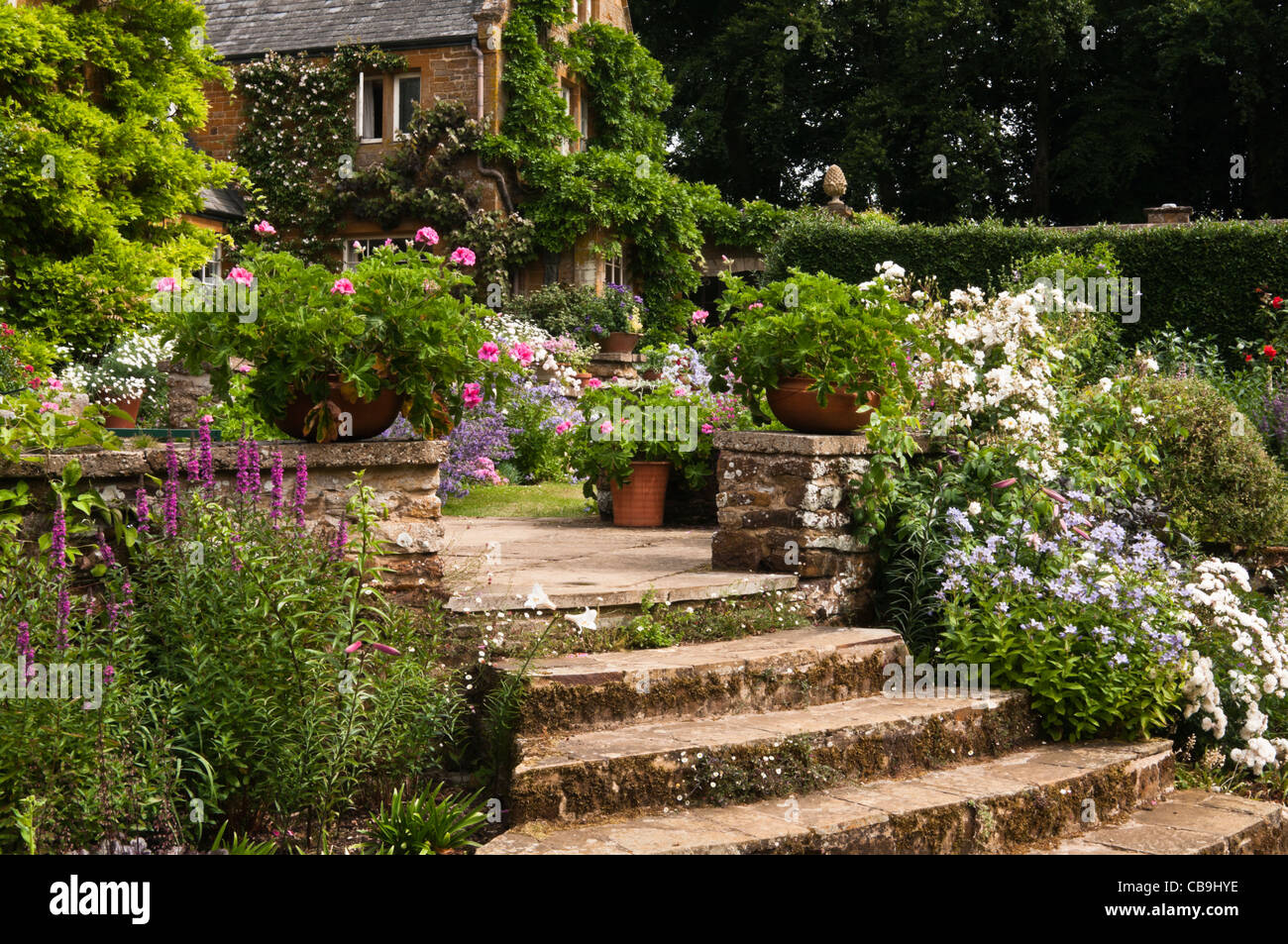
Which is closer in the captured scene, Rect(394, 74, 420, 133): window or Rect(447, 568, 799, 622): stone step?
Rect(447, 568, 799, 622): stone step

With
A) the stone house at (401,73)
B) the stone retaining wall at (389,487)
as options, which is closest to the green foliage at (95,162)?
the stone house at (401,73)

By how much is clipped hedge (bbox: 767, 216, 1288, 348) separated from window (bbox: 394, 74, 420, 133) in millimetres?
7869

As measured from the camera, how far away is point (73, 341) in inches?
480

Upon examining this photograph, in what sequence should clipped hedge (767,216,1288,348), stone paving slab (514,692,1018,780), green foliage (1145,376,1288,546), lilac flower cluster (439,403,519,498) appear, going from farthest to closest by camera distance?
1. clipped hedge (767,216,1288,348)
2. lilac flower cluster (439,403,519,498)
3. green foliage (1145,376,1288,546)
4. stone paving slab (514,692,1018,780)

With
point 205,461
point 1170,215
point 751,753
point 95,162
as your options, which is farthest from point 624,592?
point 1170,215

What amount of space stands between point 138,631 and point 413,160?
1603 cm

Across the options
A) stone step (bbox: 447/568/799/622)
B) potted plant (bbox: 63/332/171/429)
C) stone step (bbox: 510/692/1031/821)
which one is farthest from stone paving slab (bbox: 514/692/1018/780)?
potted plant (bbox: 63/332/171/429)

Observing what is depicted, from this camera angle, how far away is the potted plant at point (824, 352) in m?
5.50

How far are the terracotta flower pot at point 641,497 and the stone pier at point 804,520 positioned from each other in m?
1.89

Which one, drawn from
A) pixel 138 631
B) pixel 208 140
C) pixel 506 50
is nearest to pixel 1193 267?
pixel 506 50

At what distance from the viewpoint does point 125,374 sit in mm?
11016

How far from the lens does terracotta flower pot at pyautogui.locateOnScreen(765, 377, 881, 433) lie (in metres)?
5.66

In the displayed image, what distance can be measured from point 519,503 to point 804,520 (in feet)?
13.0

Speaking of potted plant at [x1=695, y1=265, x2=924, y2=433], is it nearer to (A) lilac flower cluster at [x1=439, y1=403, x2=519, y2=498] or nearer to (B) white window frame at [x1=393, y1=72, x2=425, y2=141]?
(A) lilac flower cluster at [x1=439, y1=403, x2=519, y2=498]
